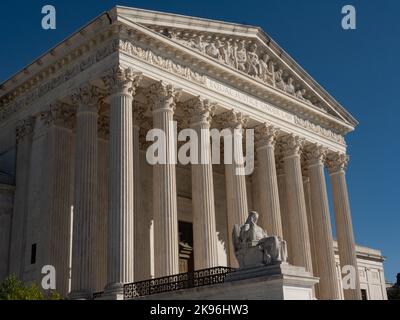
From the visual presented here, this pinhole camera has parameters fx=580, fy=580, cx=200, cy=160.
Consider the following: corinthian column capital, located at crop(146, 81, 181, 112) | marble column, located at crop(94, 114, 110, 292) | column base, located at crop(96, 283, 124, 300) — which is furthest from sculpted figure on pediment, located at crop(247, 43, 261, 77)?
column base, located at crop(96, 283, 124, 300)

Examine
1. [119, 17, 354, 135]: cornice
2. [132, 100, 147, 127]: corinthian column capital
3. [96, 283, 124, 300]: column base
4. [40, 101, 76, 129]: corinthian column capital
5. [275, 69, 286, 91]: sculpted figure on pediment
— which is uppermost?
[275, 69, 286, 91]: sculpted figure on pediment

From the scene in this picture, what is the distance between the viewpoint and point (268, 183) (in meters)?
36.9

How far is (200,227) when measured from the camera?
30.7 m

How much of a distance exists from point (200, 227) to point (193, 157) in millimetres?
4055

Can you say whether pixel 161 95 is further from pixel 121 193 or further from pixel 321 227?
pixel 321 227

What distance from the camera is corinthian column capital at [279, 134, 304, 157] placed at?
130 feet

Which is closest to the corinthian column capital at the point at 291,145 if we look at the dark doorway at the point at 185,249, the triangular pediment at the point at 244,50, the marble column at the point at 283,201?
the triangular pediment at the point at 244,50

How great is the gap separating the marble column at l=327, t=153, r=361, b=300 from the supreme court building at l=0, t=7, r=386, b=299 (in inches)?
3.9

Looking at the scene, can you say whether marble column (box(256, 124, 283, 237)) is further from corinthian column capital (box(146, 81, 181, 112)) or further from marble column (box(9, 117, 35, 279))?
marble column (box(9, 117, 35, 279))

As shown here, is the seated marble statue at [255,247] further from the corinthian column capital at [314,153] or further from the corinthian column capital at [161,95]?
the corinthian column capital at [314,153]

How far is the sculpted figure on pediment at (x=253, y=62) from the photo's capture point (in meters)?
37.8
